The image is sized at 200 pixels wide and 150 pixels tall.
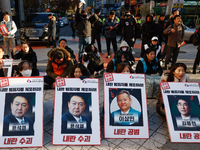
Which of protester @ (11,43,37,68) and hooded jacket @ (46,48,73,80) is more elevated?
protester @ (11,43,37,68)

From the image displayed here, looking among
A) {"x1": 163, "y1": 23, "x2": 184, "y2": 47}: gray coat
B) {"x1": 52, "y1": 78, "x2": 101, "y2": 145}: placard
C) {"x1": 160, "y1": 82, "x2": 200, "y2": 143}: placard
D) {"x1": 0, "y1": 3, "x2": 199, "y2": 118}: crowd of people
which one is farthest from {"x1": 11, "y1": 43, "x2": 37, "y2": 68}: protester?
{"x1": 163, "y1": 23, "x2": 184, "y2": 47}: gray coat

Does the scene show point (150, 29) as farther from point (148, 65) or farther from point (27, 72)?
point (27, 72)

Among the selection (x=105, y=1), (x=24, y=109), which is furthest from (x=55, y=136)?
(x=105, y=1)

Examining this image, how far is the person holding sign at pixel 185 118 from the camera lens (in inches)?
118

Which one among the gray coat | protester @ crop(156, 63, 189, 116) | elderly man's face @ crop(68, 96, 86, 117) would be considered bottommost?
elderly man's face @ crop(68, 96, 86, 117)

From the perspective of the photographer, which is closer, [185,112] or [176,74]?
[185,112]

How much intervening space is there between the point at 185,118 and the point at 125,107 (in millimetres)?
1048

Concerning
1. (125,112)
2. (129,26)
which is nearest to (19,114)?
(125,112)

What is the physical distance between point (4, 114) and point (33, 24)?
980cm

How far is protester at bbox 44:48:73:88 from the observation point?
4.72 meters

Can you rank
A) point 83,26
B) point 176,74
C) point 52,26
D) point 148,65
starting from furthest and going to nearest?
point 52,26, point 83,26, point 148,65, point 176,74

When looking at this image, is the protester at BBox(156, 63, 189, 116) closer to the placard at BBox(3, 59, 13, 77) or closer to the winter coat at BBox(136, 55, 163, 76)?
the winter coat at BBox(136, 55, 163, 76)

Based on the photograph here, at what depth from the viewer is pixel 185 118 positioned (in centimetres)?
308

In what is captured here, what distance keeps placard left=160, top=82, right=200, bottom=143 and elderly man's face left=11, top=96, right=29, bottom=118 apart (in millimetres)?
2400
